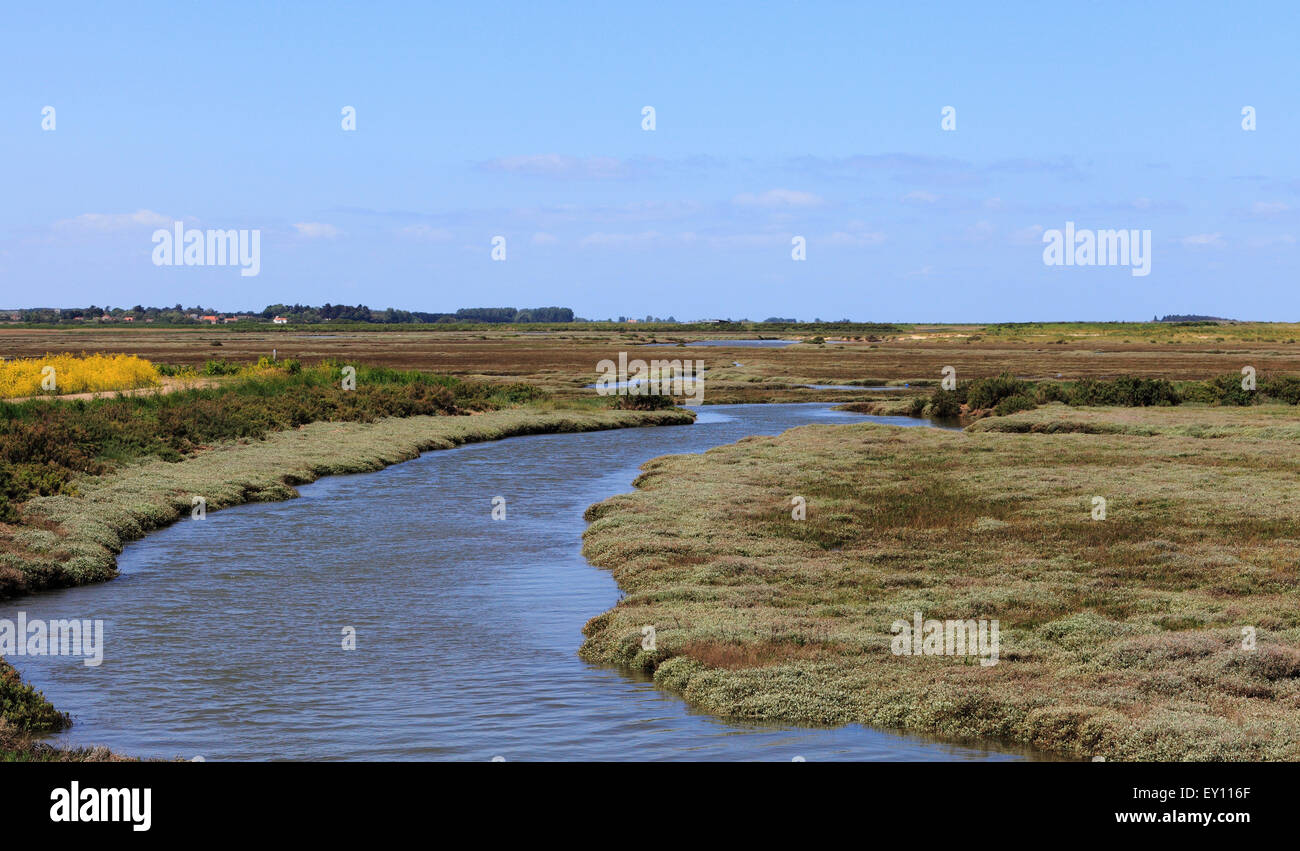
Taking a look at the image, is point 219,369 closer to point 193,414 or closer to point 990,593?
point 193,414

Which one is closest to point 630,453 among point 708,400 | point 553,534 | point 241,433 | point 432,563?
point 241,433

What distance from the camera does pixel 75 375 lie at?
56.2 metres

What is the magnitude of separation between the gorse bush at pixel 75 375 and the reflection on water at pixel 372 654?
22.2 m

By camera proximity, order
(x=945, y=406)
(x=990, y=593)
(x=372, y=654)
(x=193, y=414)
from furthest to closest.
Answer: (x=945, y=406)
(x=193, y=414)
(x=990, y=593)
(x=372, y=654)

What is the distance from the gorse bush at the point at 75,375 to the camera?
51625 millimetres

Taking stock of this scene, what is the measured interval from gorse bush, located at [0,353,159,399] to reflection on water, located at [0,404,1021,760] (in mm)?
22187

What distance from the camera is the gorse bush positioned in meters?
51.6

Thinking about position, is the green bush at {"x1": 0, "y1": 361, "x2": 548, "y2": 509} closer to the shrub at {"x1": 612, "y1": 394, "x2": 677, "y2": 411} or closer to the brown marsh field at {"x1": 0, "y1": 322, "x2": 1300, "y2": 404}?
the shrub at {"x1": 612, "y1": 394, "x2": 677, "y2": 411}

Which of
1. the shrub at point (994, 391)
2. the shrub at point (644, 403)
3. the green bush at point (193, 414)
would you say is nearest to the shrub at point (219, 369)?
the green bush at point (193, 414)

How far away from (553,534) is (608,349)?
14022 centimetres

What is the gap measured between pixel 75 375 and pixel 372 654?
44650mm

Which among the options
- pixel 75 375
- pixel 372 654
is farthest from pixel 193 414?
pixel 372 654

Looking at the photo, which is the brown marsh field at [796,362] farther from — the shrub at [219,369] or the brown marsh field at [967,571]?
the brown marsh field at [967,571]
